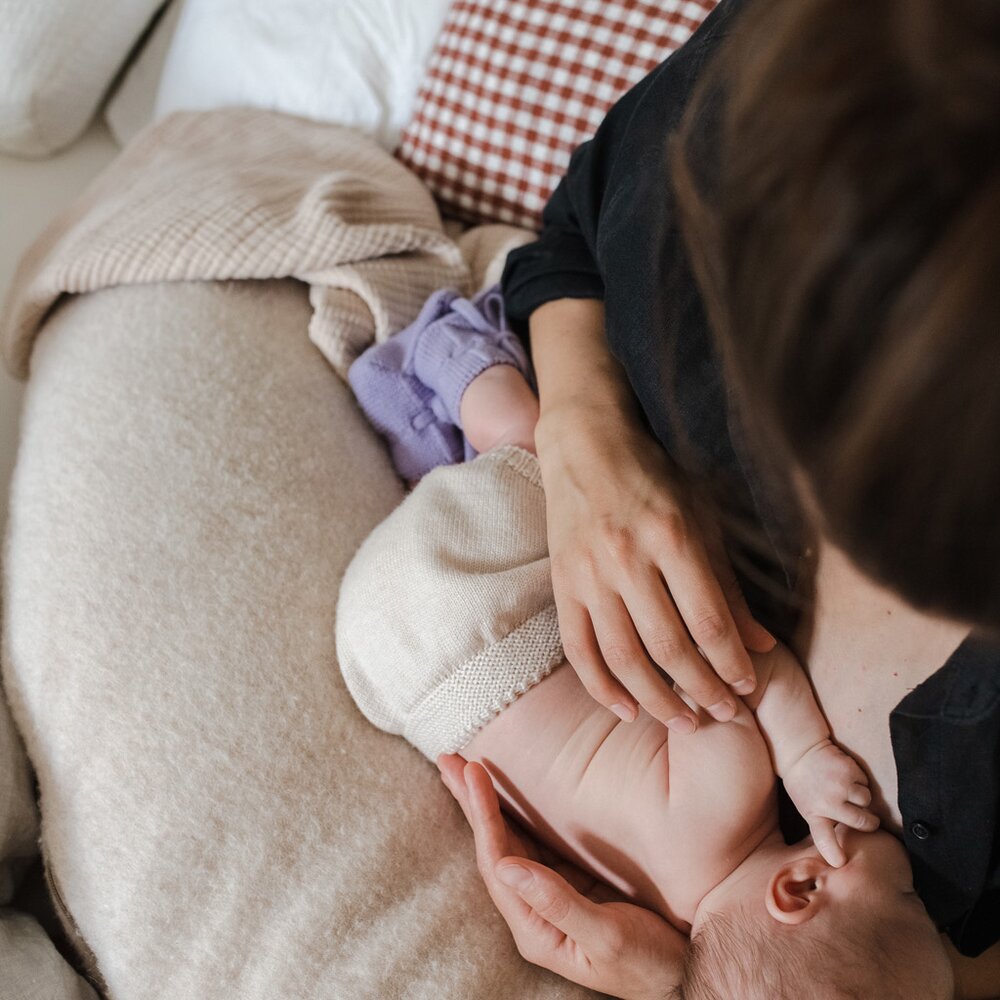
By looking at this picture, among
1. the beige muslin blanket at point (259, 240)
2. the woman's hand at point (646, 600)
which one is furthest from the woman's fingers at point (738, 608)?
the beige muslin blanket at point (259, 240)

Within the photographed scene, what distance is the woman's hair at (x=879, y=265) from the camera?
32cm

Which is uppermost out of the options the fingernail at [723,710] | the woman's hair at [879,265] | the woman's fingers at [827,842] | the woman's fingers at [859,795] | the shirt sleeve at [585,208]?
the woman's hair at [879,265]

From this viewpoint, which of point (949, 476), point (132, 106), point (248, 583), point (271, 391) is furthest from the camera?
point (132, 106)

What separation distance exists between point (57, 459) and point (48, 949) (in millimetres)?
428

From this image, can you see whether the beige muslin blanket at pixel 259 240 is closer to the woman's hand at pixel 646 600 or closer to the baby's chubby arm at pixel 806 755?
the woman's hand at pixel 646 600

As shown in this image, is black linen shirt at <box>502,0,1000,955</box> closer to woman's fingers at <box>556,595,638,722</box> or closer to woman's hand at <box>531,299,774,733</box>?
woman's hand at <box>531,299,774,733</box>

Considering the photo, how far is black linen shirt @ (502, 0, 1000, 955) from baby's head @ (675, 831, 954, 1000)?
31 millimetres

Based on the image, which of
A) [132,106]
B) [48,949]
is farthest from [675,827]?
[132,106]

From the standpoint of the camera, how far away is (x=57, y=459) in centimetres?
90

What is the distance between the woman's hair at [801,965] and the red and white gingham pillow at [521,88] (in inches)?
35.2

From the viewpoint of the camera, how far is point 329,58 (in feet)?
4.39

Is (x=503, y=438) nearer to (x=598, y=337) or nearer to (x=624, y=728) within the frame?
(x=598, y=337)

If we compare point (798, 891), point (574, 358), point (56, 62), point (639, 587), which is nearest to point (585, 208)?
point (574, 358)

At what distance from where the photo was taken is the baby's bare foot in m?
0.92
